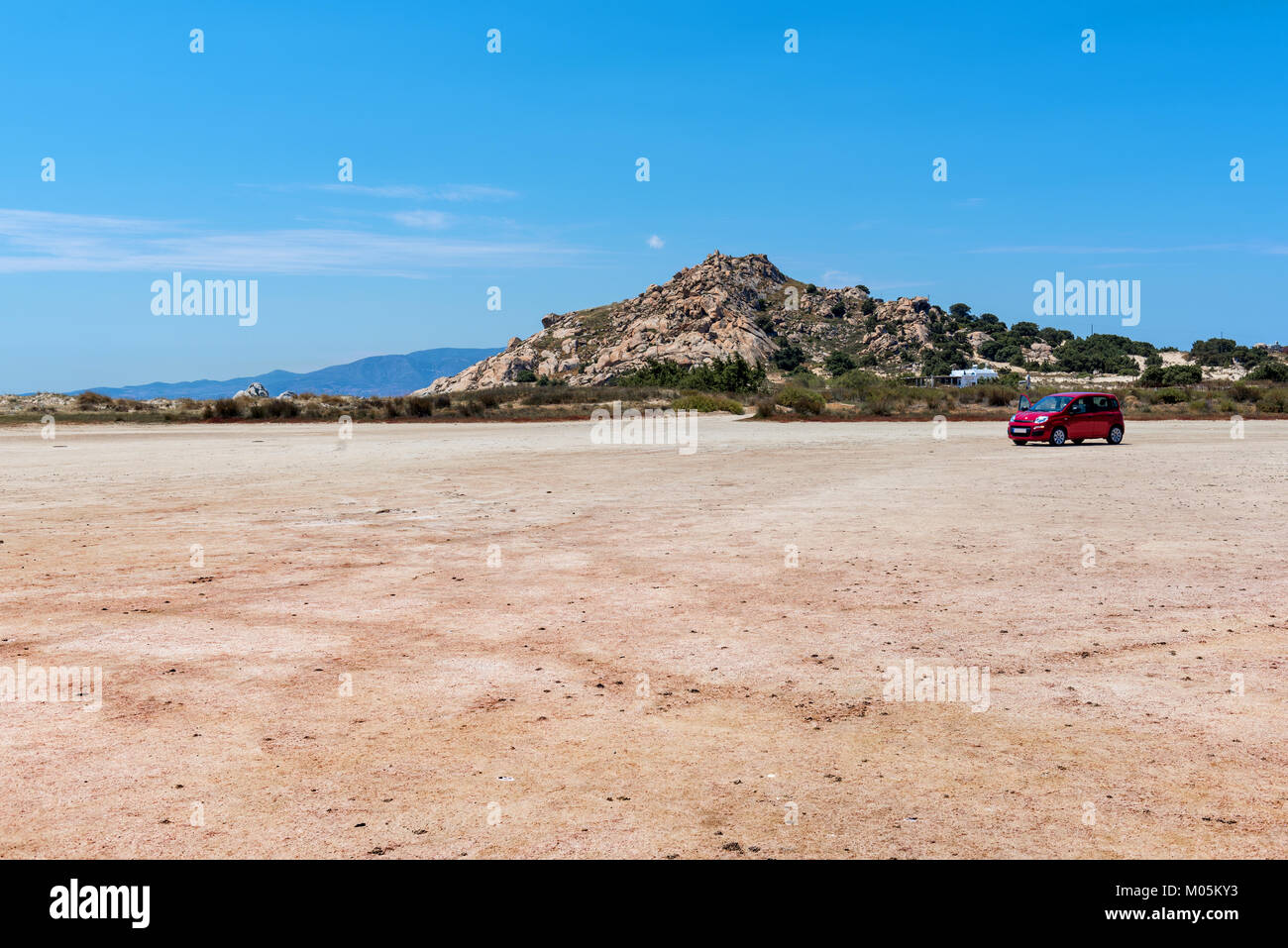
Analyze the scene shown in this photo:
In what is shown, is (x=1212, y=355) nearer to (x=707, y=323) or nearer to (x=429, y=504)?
(x=707, y=323)

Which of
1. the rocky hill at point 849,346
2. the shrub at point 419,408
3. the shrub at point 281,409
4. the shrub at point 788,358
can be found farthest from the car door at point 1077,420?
the shrub at point 788,358

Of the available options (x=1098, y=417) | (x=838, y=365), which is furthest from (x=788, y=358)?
(x=1098, y=417)

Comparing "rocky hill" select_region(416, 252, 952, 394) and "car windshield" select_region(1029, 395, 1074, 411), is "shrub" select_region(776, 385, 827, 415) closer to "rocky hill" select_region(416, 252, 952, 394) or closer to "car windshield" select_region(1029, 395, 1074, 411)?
"car windshield" select_region(1029, 395, 1074, 411)

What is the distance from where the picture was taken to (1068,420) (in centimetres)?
3259

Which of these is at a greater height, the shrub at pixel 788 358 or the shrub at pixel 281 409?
the shrub at pixel 788 358

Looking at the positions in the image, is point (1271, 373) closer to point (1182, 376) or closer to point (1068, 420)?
point (1182, 376)

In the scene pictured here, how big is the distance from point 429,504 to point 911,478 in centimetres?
1051

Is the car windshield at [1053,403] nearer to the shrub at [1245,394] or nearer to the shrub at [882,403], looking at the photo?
the shrub at [882,403]

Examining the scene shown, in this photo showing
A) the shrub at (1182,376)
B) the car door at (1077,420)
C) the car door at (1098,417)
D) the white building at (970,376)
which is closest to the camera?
the car door at (1077,420)

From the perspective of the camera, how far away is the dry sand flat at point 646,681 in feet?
15.0

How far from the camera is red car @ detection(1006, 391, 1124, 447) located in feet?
106

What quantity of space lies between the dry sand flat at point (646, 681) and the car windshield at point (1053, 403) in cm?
1661

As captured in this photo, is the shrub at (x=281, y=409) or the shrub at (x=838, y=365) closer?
the shrub at (x=281, y=409)

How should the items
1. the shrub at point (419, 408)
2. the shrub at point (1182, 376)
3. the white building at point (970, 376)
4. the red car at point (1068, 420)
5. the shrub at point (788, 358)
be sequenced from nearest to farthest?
the red car at point (1068, 420)
the shrub at point (419, 408)
the shrub at point (1182, 376)
the white building at point (970, 376)
the shrub at point (788, 358)
